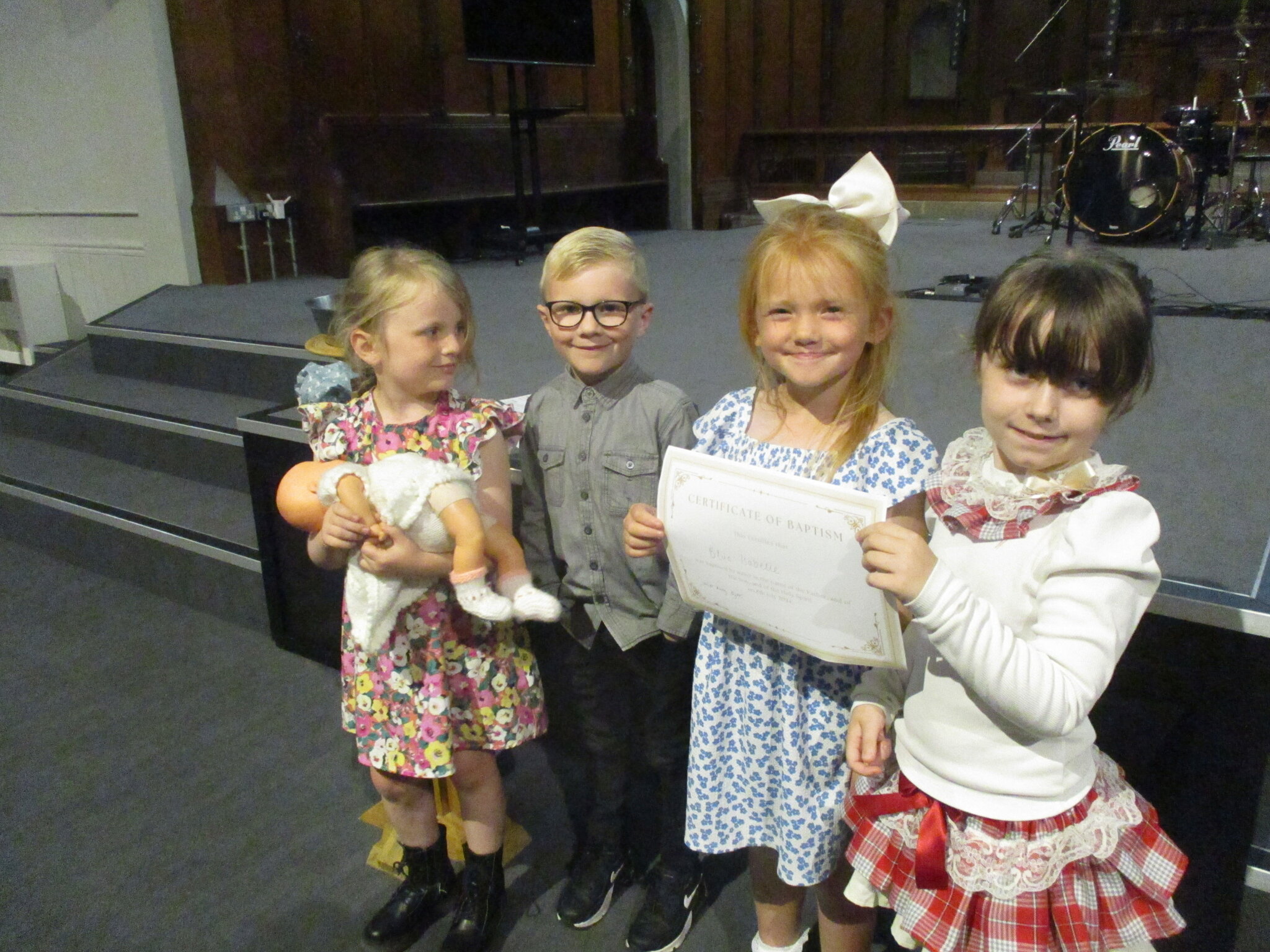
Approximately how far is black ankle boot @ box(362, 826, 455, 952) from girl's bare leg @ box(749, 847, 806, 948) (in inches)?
23.5

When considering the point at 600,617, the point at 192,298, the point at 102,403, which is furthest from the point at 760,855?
the point at 192,298

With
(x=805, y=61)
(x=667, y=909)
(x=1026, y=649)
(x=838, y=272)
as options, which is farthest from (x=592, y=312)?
(x=805, y=61)

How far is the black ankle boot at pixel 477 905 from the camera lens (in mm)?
1644

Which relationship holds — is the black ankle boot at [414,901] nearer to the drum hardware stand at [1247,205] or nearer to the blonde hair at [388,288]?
the blonde hair at [388,288]

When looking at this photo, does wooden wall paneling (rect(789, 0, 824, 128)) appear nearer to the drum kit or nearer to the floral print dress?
the drum kit

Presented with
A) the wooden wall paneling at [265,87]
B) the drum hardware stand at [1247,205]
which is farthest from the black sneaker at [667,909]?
the drum hardware stand at [1247,205]

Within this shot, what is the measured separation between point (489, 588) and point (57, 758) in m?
1.50

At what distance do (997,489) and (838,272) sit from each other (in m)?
0.34

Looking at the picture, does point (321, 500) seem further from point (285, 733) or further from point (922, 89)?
point (922, 89)

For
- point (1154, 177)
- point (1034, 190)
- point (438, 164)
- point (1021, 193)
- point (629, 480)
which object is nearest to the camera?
point (629, 480)

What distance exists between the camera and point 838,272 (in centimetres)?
122

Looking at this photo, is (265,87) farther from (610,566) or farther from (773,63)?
(773,63)

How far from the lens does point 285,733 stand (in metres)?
2.33

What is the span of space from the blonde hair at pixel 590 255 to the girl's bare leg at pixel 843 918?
920mm
